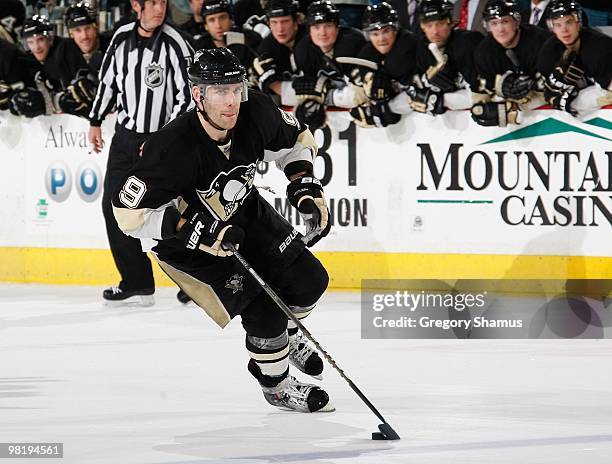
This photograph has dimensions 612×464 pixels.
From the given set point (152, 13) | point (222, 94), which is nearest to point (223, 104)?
point (222, 94)

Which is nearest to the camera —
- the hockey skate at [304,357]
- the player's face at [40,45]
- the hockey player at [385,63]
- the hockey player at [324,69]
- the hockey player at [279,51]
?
the hockey skate at [304,357]

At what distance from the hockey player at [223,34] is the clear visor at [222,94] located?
11.7 feet

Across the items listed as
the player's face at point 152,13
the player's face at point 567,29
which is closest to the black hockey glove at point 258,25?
the player's face at point 152,13

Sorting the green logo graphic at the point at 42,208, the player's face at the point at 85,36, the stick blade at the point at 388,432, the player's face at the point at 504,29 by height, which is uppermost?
the stick blade at the point at 388,432

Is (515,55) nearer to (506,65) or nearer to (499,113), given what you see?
(506,65)

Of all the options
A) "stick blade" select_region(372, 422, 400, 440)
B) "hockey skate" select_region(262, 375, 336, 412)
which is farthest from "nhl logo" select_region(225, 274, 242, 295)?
"stick blade" select_region(372, 422, 400, 440)

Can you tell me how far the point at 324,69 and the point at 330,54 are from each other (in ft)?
0.30

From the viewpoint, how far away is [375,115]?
7.29 metres

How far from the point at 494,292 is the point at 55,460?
3.92 meters

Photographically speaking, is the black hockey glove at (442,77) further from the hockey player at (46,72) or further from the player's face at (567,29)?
the hockey player at (46,72)

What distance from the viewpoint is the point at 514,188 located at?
695 cm

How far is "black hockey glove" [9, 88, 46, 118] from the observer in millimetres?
8086

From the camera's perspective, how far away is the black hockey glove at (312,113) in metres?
7.43

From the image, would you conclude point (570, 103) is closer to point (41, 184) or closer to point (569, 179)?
point (569, 179)
